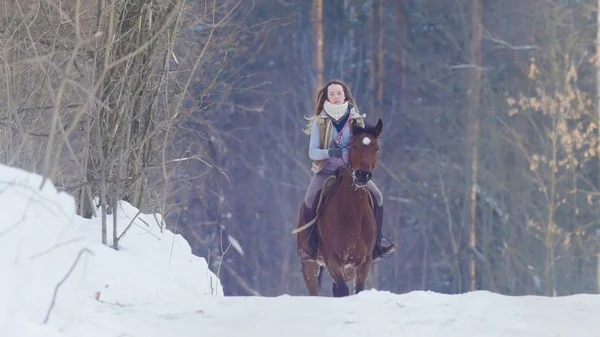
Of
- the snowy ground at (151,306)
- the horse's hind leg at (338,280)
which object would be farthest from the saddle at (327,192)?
the snowy ground at (151,306)

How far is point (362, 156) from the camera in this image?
34.7 feet

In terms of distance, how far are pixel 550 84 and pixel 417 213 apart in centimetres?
611

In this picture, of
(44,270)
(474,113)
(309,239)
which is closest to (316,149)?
(309,239)

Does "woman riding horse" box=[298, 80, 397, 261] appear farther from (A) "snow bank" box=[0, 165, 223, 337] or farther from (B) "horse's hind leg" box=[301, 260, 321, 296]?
(A) "snow bank" box=[0, 165, 223, 337]

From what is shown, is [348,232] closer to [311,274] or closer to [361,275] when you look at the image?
[361,275]

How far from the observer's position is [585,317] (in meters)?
7.80

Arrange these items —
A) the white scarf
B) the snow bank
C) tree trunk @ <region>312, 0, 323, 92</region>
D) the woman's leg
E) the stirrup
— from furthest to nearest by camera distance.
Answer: tree trunk @ <region>312, 0, 323, 92</region>
the stirrup
the woman's leg
the white scarf
the snow bank

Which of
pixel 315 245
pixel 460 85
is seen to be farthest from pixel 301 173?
pixel 315 245

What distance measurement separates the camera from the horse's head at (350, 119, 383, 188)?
1058 centimetres

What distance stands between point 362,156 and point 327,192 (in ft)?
3.68

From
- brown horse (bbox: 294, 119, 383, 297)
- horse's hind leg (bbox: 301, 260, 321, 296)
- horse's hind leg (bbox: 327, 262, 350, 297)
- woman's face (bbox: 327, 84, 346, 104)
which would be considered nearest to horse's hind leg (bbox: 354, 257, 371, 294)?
brown horse (bbox: 294, 119, 383, 297)

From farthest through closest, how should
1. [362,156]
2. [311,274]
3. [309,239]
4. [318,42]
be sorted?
1. [318,42]
2. [311,274]
3. [309,239]
4. [362,156]

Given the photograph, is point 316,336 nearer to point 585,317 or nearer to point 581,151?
point 585,317

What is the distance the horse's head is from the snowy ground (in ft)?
6.14
